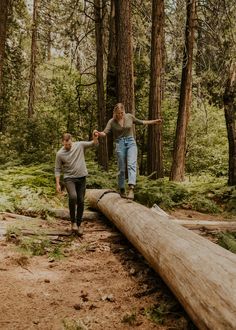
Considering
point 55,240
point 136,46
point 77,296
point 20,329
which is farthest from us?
point 136,46

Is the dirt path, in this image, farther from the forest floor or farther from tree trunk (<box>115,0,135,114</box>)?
tree trunk (<box>115,0,135,114</box>)

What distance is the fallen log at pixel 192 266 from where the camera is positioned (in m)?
3.65

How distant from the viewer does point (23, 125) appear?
768 inches

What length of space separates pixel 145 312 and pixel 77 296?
3.10 ft

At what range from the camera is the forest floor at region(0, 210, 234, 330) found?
15.0ft

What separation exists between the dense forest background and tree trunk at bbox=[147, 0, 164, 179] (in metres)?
0.03

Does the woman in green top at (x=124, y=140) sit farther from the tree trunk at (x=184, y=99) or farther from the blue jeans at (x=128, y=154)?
the tree trunk at (x=184, y=99)

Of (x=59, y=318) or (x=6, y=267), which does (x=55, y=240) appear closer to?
(x=6, y=267)

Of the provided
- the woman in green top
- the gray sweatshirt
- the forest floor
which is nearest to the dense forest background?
the woman in green top

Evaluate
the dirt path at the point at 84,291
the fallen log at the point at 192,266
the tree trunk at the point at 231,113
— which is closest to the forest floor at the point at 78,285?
the dirt path at the point at 84,291

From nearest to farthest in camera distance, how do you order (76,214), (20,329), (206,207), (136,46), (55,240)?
(20,329) < (55,240) < (76,214) < (206,207) < (136,46)

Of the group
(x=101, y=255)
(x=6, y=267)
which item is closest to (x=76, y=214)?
(x=101, y=255)

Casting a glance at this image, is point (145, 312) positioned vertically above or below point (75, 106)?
below

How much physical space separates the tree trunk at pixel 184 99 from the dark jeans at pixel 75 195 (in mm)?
8745
